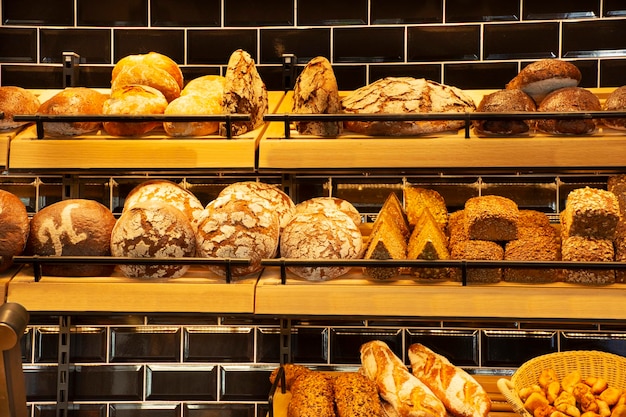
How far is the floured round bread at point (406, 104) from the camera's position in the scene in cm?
188

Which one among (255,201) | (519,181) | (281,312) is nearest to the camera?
(281,312)

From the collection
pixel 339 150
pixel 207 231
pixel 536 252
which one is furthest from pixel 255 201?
pixel 536 252

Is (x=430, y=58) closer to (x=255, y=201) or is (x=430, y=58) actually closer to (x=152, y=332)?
(x=255, y=201)

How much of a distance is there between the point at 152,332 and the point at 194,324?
168 mm

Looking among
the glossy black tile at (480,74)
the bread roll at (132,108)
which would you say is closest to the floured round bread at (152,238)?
the bread roll at (132,108)

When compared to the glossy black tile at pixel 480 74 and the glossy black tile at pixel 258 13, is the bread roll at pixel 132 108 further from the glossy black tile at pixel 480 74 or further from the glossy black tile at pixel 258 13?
the glossy black tile at pixel 480 74

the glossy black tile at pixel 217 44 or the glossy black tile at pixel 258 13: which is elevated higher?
the glossy black tile at pixel 258 13

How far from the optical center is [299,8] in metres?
2.57

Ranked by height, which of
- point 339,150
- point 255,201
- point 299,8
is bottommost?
point 255,201

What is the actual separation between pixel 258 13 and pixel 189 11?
26cm

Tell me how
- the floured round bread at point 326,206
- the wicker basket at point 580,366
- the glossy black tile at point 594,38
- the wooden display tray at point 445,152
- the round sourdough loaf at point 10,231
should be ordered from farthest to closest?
the glossy black tile at point 594,38 → the wicker basket at point 580,366 → the floured round bread at point 326,206 → the round sourdough loaf at point 10,231 → the wooden display tray at point 445,152

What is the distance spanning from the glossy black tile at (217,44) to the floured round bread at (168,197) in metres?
0.69

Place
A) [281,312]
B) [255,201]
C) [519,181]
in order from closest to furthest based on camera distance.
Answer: [281,312], [255,201], [519,181]

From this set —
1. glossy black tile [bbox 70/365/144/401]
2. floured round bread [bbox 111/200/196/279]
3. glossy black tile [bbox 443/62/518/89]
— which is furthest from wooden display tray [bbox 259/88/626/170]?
glossy black tile [bbox 70/365/144/401]
